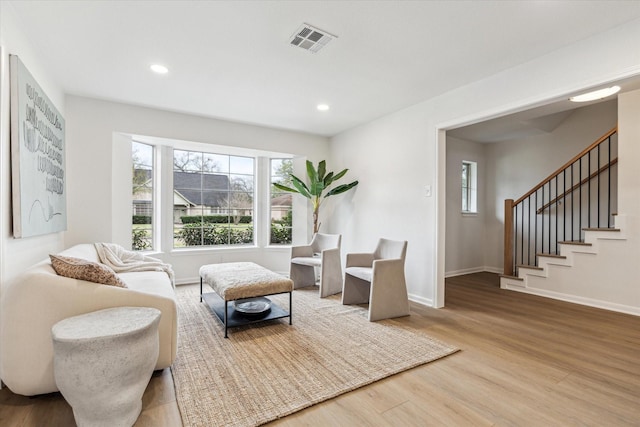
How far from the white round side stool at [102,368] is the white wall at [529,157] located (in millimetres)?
6074

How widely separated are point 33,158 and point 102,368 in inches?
74.6

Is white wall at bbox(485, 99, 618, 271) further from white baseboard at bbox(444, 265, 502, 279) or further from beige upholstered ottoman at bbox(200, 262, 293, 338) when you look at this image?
beige upholstered ottoman at bbox(200, 262, 293, 338)

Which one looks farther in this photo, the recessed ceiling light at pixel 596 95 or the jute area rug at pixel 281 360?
the recessed ceiling light at pixel 596 95

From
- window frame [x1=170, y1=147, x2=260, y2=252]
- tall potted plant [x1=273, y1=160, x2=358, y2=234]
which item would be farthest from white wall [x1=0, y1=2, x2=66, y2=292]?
tall potted plant [x1=273, y1=160, x2=358, y2=234]

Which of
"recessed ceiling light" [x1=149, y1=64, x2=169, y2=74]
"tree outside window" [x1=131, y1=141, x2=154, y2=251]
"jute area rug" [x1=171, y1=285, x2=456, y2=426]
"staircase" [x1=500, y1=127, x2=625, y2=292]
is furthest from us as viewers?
"tree outside window" [x1=131, y1=141, x2=154, y2=251]

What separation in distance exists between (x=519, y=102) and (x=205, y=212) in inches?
175

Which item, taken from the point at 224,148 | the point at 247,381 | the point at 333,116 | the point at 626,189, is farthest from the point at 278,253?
the point at 626,189

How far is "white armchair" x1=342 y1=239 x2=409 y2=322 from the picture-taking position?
319cm

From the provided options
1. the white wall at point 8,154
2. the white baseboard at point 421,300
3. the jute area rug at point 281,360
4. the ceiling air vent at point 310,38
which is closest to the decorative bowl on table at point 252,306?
the jute area rug at point 281,360

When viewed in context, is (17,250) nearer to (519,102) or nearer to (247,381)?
(247,381)

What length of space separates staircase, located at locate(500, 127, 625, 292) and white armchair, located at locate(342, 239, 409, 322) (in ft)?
7.59

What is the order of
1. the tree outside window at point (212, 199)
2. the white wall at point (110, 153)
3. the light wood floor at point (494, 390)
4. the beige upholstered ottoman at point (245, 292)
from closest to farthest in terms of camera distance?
1. the light wood floor at point (494, 390)
2. the beige upholstered ottoman at point (245, 292)
3. the white wall at point (110, 153)
4. the tree outside window at point (212, 199)

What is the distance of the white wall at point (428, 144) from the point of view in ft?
8.01

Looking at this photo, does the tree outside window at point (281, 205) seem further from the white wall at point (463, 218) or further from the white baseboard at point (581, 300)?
the white baseboard at point (581, 300)
